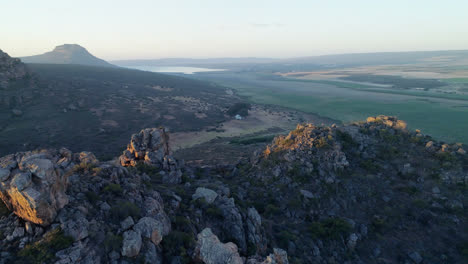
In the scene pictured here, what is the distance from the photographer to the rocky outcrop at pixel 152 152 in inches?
931

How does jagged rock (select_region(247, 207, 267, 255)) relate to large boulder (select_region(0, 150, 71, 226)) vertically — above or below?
below

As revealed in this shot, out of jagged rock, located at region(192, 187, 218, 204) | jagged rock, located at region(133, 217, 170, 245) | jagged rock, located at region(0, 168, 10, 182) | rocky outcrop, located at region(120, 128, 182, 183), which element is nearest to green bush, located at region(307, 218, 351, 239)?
jagged rock, located at region(192, 187, 218, 204)

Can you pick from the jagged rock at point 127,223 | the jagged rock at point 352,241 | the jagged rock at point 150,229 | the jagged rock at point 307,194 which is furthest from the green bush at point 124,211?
the jagged rock at point 352,241

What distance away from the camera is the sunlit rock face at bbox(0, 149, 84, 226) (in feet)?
32.8

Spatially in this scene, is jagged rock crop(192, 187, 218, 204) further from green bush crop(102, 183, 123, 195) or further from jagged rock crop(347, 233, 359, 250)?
jagged rock crop(347, 233, 359, 250)

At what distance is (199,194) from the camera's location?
58.1ft

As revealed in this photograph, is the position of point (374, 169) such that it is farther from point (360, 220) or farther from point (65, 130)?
point (65, 130)

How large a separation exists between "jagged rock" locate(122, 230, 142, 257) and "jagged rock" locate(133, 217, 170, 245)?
0.35 meters

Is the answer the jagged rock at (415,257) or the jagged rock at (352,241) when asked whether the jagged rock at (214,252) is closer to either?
the jagged rock at (352,241)

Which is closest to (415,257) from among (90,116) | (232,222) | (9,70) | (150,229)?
(232,222)

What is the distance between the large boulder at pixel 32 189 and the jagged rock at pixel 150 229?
11.6 ft

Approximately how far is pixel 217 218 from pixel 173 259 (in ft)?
15.1

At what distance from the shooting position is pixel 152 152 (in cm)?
2442

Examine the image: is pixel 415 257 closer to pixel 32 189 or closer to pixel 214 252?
pixel 214 252
